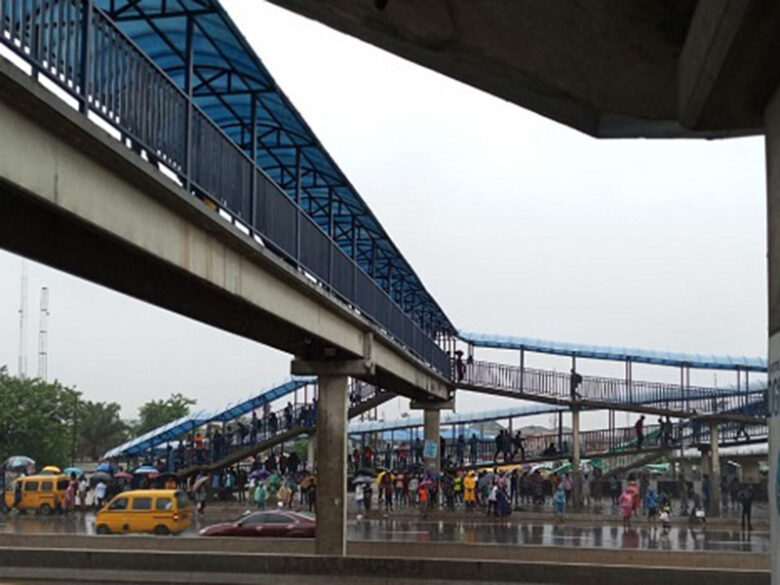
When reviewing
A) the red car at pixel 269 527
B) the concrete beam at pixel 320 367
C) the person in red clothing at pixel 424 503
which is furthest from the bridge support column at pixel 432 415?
the concrete beam at pixel 320 367

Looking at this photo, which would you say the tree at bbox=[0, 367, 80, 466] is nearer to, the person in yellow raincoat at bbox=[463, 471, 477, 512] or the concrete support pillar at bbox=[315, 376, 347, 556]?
the person in yellow raincoat at bbox=[463, 471, 477, 512]

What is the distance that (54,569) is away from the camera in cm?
2069

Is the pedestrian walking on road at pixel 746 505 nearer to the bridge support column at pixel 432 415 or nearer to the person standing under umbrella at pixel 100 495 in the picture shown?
the bridge support column at pixel 432 415

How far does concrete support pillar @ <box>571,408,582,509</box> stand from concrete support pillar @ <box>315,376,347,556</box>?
17150 millimetres

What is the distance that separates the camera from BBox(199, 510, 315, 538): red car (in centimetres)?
2625

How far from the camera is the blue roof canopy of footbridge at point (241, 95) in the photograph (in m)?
14.0

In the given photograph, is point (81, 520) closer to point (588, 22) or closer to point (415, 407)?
point (415, 407)

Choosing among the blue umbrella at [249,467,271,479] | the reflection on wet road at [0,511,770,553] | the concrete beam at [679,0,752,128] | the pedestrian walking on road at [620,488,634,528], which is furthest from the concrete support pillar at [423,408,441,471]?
the concrete beam at [679,0,752,128]

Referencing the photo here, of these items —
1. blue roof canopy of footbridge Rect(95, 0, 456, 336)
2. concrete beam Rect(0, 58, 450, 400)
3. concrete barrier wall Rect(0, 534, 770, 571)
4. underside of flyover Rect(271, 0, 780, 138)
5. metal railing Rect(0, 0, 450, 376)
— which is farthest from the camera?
concrete barrier wall Rect(0, 534, 770, 571)

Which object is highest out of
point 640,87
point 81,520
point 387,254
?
point 387,254

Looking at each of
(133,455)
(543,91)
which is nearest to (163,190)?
(543,91)

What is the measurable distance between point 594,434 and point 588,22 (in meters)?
40.1

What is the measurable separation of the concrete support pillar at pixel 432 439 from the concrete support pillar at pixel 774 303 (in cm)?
3661

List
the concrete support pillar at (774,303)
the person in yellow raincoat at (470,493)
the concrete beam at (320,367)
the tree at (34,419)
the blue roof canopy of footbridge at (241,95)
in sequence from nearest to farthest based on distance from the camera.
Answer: the concrete support pillar at (774,303) → the blue roof canopy of footbridge at (241,95) → the concrete beam at (320,367) → the person in yellow raincoat at (470,493) → the tree at (34,419)
